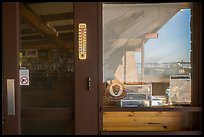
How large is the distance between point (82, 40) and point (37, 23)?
0.70 m

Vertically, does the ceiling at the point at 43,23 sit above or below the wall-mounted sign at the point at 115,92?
above

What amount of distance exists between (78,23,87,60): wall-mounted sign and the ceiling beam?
1.03 ft

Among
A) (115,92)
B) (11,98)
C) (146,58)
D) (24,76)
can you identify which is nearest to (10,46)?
(24,76)

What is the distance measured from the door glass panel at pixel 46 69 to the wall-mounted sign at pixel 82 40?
19cm

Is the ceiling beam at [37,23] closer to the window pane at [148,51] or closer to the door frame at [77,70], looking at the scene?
the door frame at [77,70]

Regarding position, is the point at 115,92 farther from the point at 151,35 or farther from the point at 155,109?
the point at 151,35

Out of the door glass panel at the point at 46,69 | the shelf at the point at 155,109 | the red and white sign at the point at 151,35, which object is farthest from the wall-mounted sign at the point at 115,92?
the red and white sign at the point at 151,35

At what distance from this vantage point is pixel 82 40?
321cm

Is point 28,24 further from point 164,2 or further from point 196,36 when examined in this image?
point 196,36

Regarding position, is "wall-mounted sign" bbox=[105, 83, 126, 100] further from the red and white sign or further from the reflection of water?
the red and white sign

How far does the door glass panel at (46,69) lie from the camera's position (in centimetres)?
329

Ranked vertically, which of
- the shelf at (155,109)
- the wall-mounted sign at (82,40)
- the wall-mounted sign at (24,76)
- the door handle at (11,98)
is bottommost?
the shelf at (155,109)

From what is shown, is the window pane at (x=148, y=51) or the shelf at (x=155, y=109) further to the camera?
the window pane at (x=148, y=51)

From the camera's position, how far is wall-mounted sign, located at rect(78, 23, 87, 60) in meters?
3.21
